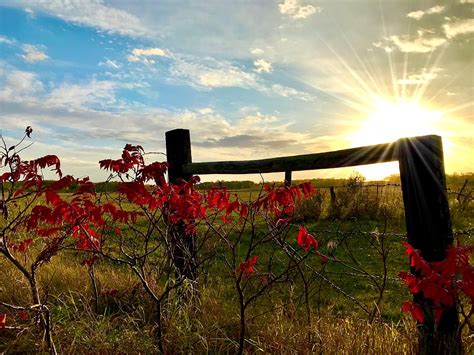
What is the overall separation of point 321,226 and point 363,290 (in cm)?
453

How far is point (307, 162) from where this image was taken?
4379 mm

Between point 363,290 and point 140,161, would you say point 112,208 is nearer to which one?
point 140,161

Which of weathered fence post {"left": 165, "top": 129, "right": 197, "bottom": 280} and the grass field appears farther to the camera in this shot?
weathered fence post {"left": 165, "top": 129, "right": 197, "bottom": 280}

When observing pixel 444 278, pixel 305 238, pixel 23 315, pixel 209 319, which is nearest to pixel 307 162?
pixel 305 238

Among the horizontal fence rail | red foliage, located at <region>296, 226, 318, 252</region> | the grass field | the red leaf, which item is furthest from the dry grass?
the horizontal fence rail

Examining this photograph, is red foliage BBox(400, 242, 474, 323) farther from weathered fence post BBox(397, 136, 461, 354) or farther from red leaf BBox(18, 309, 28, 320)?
red leaf BBox(18, 309, 28, 320)

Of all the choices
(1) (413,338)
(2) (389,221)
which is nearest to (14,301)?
(1) (413,338)

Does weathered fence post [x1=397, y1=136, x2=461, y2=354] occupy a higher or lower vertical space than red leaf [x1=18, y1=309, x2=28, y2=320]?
higher

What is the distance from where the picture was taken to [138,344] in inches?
159

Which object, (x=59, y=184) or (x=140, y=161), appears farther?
(x=140, y=161)

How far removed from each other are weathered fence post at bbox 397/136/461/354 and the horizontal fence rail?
0.88 ft

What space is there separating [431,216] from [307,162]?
1.32 metres

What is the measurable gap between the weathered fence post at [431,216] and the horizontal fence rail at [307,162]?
0.27m

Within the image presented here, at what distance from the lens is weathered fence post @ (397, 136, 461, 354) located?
3420mm
